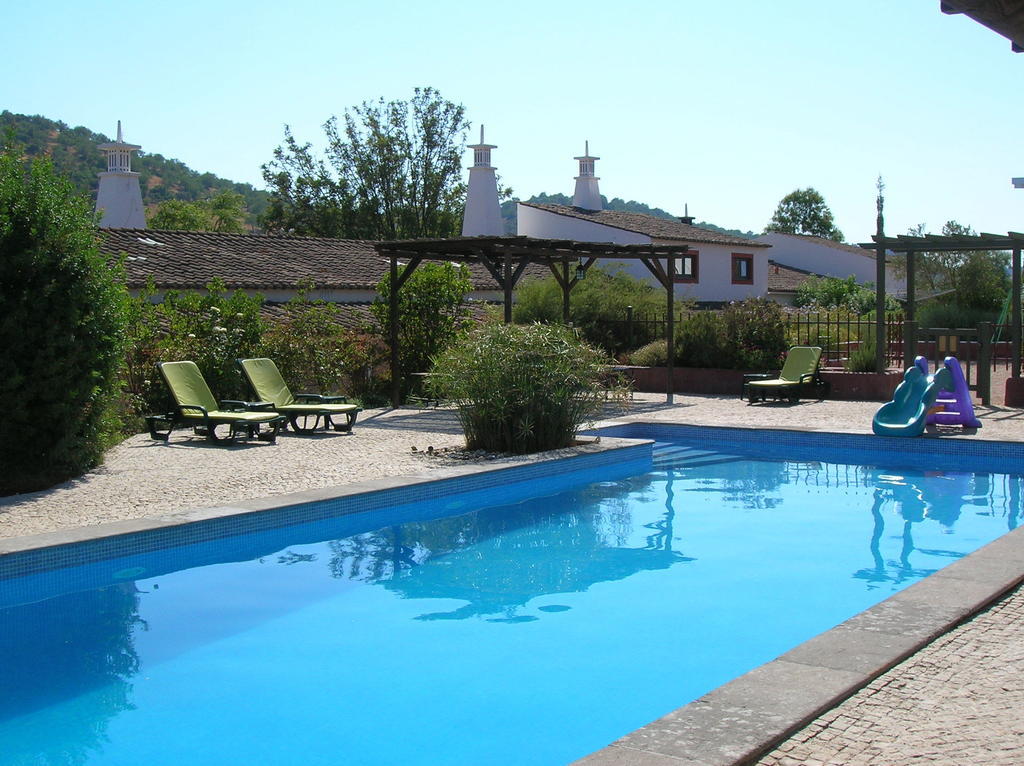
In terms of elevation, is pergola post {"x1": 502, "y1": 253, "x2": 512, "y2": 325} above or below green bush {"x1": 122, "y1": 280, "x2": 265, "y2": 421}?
above

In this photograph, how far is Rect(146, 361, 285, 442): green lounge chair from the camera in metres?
12.5

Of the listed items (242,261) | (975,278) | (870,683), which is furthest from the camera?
(975,278)

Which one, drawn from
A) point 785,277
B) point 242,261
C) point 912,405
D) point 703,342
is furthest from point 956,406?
point 785,277

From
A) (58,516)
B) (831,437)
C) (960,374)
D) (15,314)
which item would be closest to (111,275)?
(15,314)

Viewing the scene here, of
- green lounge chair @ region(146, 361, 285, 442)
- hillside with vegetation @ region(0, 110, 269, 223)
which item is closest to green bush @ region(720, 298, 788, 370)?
green lounge chair @ region(146, 361, 285, 442)

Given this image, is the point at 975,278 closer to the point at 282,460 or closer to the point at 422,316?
the point at 422,316

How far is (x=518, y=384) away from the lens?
37.7 ft

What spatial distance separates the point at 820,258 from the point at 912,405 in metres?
45.8

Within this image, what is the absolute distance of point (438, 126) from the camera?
54438mm

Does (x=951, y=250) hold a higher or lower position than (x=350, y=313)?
higher

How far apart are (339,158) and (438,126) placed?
5.38 meters

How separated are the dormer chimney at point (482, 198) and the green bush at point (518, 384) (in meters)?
31.2

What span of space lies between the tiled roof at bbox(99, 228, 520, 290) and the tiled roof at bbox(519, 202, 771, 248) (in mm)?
10731

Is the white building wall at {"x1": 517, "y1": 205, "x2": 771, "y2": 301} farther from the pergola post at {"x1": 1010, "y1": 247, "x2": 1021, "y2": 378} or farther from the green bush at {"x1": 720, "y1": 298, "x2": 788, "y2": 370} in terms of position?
the pergola post at {"x1": 1010, "y1": 247, "x2": 1021, "y2": 378}
